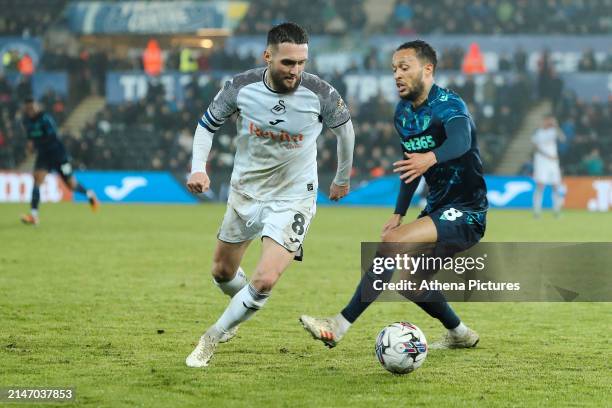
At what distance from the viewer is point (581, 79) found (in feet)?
101

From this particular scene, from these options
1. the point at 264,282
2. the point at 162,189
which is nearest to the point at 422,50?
the point at 264,282

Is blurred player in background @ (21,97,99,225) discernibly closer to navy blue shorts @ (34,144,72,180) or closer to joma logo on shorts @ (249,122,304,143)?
navy blue shorts @ (34,144,72,180)

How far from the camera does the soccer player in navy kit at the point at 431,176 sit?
6.62m

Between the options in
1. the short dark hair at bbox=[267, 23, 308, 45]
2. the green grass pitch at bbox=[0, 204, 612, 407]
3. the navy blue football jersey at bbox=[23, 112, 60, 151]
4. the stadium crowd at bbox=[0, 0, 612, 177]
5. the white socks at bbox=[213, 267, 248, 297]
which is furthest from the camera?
the stadium crowd at bbox=[0, 0, 612, 177]

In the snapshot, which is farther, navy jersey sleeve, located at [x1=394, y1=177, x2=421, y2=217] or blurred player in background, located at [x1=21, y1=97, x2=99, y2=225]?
blurred player in background, located at [x1=21, y1=97, x2=99, y2=225]

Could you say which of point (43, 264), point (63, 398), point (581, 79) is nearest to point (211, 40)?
point (581, 79)

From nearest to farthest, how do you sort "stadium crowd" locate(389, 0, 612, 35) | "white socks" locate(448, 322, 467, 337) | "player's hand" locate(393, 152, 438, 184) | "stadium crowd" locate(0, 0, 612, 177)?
"player's hand" locate(393, 152, 438, 184) < "white socks" locate(448, 322, 467, 337) < "stadium crowd" locate(0, 0, 612, 177) < "stadium crowd" locate(389, 0, 612, 35)

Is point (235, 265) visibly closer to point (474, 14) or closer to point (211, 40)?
point (474, 14)

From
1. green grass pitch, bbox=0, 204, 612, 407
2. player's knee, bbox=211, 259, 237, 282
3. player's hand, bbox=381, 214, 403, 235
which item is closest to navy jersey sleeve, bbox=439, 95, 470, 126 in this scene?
player's hand, bbox=381, 214, 403, 235

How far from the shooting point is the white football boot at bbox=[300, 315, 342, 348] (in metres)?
6.49

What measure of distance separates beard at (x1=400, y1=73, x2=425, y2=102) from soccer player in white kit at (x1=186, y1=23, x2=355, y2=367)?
0.45m

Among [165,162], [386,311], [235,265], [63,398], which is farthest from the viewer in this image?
[165,162]

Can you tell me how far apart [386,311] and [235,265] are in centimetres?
237

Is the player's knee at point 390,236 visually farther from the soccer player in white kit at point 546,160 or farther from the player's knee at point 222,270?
the soccer player in white kit at point 546,160
